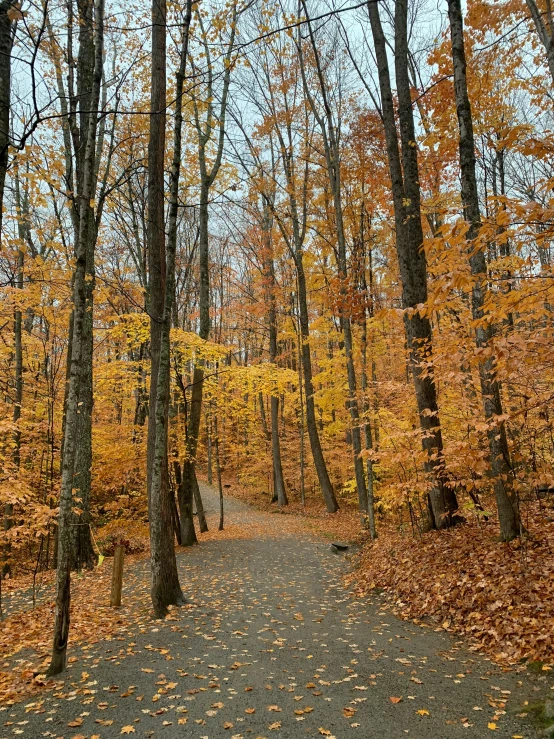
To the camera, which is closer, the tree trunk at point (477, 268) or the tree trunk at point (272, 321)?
the tree trunk at point (477, 268)

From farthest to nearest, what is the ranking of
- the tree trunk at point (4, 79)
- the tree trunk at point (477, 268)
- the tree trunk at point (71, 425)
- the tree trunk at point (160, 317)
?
1. the tree trunk at point (160, 317)
2. the tree trunk at point (477, 268)
3. the tree trunk at point (71, 425)
4. the tree trunk at point (4, 79)

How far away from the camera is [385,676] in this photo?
4039 millimetres

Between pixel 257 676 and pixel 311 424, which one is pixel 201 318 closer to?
pixel 311 424

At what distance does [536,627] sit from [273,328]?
1518 cm

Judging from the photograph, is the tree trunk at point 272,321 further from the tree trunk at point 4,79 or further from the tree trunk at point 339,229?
the tree trunk at point 4,79

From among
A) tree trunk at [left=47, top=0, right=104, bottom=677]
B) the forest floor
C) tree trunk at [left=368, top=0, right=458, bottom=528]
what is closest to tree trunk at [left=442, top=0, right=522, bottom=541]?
tree trunk at [left=368, top=0, right=458, bottom=528]

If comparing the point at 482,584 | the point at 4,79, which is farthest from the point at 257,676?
the point at 4,79

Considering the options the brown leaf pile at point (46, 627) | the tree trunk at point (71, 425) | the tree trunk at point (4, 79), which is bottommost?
the brown leaf pile at point (46, 627)

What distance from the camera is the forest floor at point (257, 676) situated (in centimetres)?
330

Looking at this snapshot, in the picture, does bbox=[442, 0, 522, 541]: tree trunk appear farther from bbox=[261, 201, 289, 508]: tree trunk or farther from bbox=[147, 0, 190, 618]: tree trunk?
bbox=[261, 201, 289, 508]: tree trunk

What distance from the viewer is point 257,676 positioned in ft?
13.6

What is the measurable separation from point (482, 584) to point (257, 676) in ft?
9.63

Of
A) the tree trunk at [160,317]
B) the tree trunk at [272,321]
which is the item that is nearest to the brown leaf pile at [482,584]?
the tree trunk at [160,317]

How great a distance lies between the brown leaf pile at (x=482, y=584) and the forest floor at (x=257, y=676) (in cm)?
28
